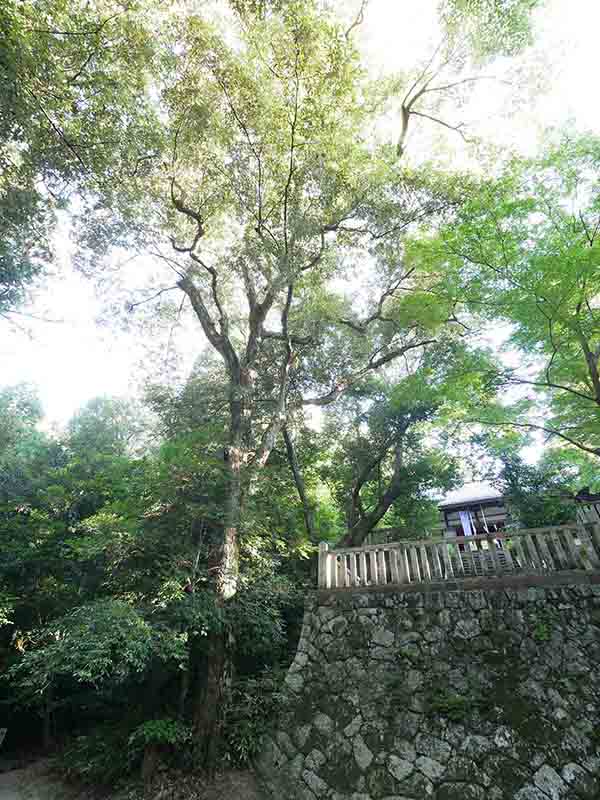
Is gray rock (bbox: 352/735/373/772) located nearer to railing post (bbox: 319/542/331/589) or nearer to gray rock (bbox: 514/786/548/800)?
gray rock (bbox: 514/786/548/800)

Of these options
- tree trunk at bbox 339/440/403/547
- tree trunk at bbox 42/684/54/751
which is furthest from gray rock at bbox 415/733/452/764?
tree trunk at bbox 42/684/54/751

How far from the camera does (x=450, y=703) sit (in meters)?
4.54

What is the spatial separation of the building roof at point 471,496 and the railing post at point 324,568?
9132 mm

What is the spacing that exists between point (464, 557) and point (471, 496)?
354 inches

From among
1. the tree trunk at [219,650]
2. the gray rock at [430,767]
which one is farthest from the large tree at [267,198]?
the gray rock at [430,767]

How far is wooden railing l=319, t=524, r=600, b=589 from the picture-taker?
489 cm

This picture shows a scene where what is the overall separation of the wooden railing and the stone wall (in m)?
0.31

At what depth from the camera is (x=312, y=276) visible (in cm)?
896

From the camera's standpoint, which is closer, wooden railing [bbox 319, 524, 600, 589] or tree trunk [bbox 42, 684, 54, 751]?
wooden railing [bbox 319, 524, 600, 589]

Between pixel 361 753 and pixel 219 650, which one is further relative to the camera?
pixel 219 650

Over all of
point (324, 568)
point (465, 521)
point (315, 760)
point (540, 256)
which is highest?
point (540, 256)

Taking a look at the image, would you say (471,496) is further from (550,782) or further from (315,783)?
(315,783)

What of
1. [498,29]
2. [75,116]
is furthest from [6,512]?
[498,29]

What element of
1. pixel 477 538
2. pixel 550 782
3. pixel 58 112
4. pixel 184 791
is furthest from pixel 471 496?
pixel 58 112
